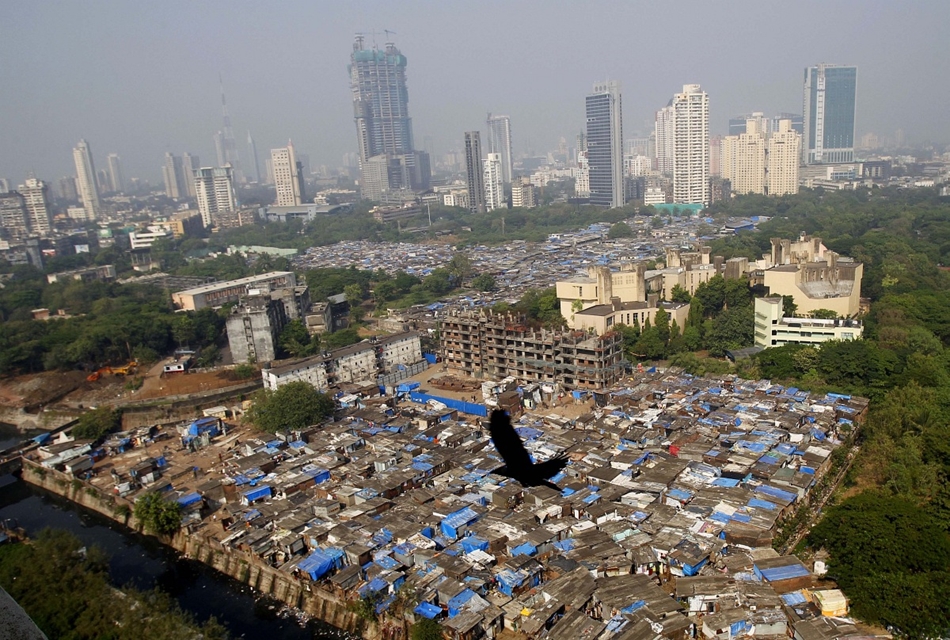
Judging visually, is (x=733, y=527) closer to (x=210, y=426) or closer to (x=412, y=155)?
(x=210, y=426)

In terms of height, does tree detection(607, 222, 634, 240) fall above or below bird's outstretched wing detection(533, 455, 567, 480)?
below

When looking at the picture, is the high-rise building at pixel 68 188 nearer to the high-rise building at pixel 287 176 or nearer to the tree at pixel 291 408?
the high-rise building at pixel 287 176

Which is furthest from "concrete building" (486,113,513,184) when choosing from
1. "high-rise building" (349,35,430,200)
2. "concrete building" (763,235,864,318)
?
"concrete building" (763,235,864,318)

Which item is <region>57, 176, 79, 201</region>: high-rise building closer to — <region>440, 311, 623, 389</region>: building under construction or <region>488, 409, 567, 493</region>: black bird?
<region>440, 311, 623, 389</region>: building under construction

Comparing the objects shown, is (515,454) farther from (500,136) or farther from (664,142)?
(500,136)

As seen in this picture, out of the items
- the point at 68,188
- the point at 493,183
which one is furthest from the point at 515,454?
the point at 68,188

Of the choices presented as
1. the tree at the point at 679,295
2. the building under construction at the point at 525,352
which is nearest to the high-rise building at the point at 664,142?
the tree at the point at 679,295
